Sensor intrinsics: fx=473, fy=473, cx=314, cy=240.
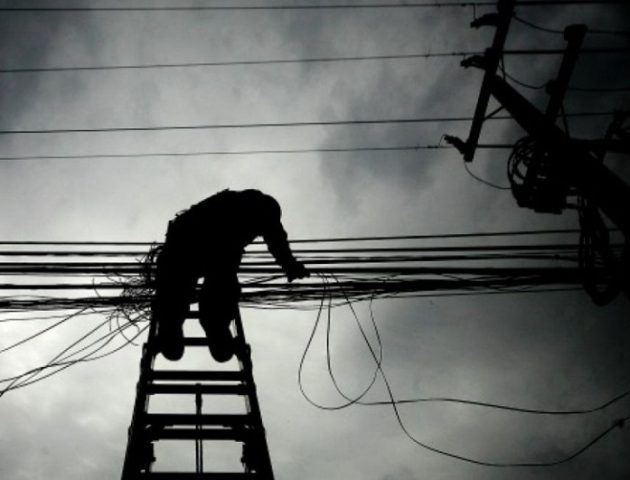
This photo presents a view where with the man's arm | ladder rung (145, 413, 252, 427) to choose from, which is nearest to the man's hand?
A: the man's arm

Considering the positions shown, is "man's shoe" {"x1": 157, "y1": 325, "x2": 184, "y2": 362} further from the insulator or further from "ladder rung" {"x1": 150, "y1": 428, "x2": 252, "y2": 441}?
the insulator

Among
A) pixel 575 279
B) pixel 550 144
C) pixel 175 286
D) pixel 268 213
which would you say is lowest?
pixel 175 286

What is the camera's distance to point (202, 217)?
3980 millimetres

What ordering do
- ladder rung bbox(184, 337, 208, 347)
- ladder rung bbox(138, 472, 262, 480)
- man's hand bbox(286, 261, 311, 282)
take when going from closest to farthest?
ladder rung bbox(138, 472, 262, 480) < ladder rung bbox(184, 337, 208, 347) < man's hand bbox(286, 261, 311, 282)

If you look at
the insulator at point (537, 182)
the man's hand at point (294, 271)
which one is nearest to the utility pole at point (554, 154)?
the insulator at point (537, 182)

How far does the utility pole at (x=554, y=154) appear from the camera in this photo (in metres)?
3.94

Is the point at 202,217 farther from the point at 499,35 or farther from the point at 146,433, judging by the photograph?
the point at 499,35

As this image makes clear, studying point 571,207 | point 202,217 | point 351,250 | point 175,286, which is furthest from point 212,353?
point 571,207

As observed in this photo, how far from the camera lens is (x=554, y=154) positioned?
4.54 m

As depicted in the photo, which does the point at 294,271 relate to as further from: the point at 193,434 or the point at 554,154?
the point at 554,154

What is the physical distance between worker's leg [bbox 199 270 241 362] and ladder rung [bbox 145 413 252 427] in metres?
0.60

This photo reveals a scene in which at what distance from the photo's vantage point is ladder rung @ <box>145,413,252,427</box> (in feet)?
10.7

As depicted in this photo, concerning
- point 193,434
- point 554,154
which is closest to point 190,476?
point 193,434

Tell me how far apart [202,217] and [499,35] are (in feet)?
12.9
